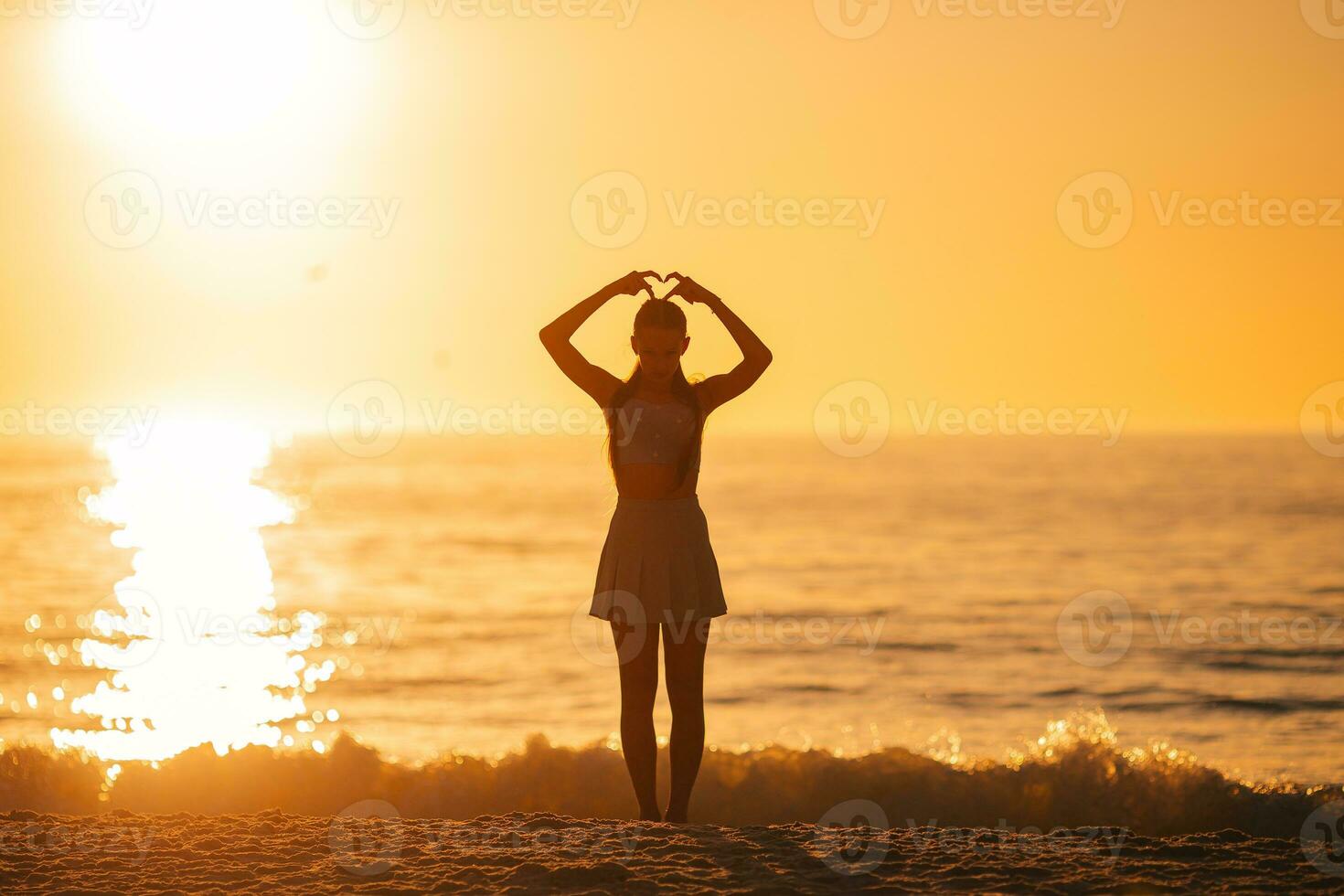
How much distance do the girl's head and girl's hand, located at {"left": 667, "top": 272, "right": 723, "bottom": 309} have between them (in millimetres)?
86

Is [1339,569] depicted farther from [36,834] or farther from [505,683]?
[36,834]

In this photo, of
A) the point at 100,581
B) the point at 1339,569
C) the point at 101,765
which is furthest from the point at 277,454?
the point at 101,765

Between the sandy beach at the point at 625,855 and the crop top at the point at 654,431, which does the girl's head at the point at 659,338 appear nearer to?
the crop top at the point at 654,431

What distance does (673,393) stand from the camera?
570cm

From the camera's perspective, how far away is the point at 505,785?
873 centimetres

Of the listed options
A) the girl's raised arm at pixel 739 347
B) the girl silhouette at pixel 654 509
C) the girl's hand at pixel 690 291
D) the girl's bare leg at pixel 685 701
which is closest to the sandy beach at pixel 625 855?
the girl's bare leg at pixel 685 701

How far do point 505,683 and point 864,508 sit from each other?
3842 cm

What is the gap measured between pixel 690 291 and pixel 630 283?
268 mm

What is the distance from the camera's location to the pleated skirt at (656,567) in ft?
18.4

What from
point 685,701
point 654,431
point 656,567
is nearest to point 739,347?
point 654,431

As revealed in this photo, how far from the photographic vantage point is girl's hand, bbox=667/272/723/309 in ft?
18.7

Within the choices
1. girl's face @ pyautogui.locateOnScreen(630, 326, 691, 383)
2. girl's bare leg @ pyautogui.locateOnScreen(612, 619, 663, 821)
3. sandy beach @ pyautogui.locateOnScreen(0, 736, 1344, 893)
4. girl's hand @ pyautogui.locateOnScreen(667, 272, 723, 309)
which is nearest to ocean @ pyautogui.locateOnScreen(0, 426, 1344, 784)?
girl's face @ pyautogui.locateOnScreen(630, 326, 691, 383)

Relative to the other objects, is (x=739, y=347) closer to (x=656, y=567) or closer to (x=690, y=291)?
(x=690, y=291)

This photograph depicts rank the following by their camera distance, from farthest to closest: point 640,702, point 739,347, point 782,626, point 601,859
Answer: point 782,626, point 739,347, point 640,702, point 601,859
